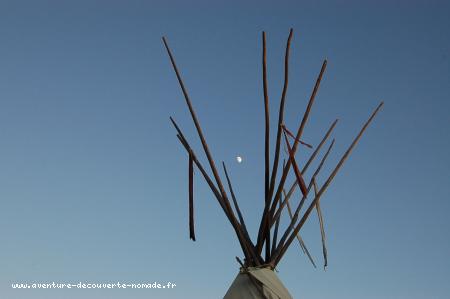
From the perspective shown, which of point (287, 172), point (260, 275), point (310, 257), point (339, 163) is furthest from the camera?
point (310, 257)

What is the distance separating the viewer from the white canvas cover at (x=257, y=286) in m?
4.62

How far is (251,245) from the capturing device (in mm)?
4996

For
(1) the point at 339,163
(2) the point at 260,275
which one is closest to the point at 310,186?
(1) the point at 339,163

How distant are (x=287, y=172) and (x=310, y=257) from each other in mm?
1273

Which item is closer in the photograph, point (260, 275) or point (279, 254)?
point (260, 275)

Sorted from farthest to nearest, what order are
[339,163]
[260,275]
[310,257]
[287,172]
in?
1. [310,257]
2. [339,163]
3. [287,172]
4. [260,275]

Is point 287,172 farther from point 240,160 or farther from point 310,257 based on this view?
point 310,257

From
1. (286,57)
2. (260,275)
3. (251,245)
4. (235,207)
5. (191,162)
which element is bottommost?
(260,275)

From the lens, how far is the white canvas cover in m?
4.62

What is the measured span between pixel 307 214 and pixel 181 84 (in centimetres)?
166

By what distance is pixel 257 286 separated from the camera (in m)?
4.69

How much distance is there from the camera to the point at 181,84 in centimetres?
515

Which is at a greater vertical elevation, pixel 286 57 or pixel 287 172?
pixel 286 57

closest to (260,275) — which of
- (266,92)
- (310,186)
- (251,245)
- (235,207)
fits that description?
(251,245)
